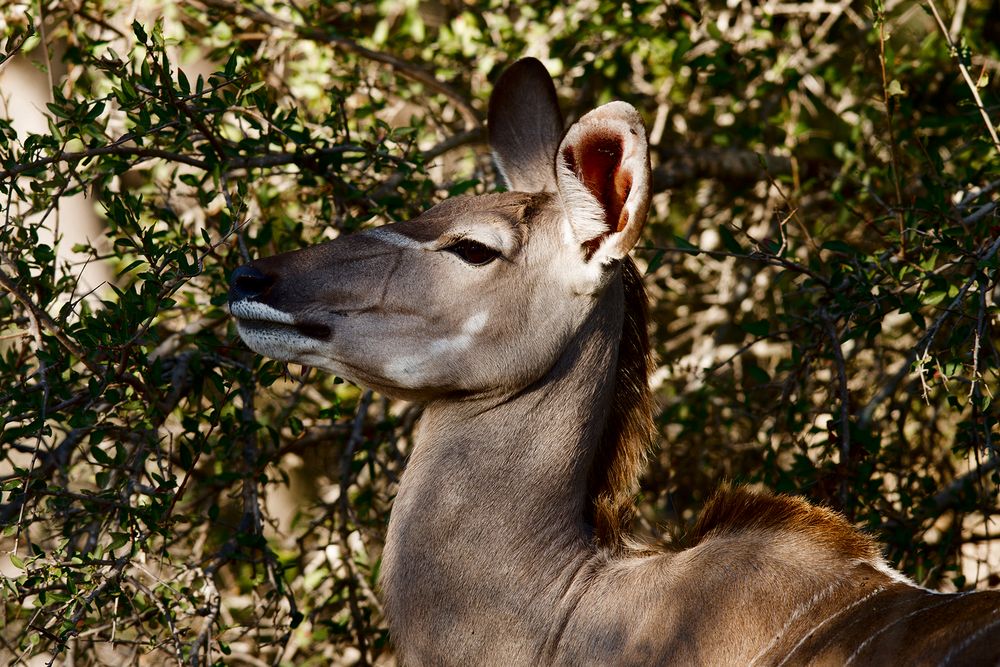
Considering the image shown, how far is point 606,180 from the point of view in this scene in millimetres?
3102

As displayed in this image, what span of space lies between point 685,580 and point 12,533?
6.41 ft

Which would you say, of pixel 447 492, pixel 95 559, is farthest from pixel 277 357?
pixel 95 559

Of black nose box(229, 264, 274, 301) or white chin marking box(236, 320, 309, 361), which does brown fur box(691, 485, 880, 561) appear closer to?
white chin marking box(236, 320, 309, 361)

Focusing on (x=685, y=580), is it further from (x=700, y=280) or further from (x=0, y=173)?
(x=700, y=280)

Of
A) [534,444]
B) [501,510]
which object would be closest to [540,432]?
[534,444]

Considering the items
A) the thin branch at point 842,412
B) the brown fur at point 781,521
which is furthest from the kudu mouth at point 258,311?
the thin branch at point 842,412

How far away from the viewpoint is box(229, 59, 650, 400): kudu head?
9.78ft

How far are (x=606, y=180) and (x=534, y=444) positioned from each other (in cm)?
78

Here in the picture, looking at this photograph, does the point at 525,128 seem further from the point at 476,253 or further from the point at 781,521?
the point at 781,521

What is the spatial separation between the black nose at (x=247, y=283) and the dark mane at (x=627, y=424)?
3.46 ft

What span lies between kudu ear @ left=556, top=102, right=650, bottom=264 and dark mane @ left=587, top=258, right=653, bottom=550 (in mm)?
220

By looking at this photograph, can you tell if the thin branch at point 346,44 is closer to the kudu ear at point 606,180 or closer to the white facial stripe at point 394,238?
the white facial stripe at point 394,238

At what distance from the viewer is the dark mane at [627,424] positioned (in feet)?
10.5

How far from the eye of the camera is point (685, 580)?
2.77m
